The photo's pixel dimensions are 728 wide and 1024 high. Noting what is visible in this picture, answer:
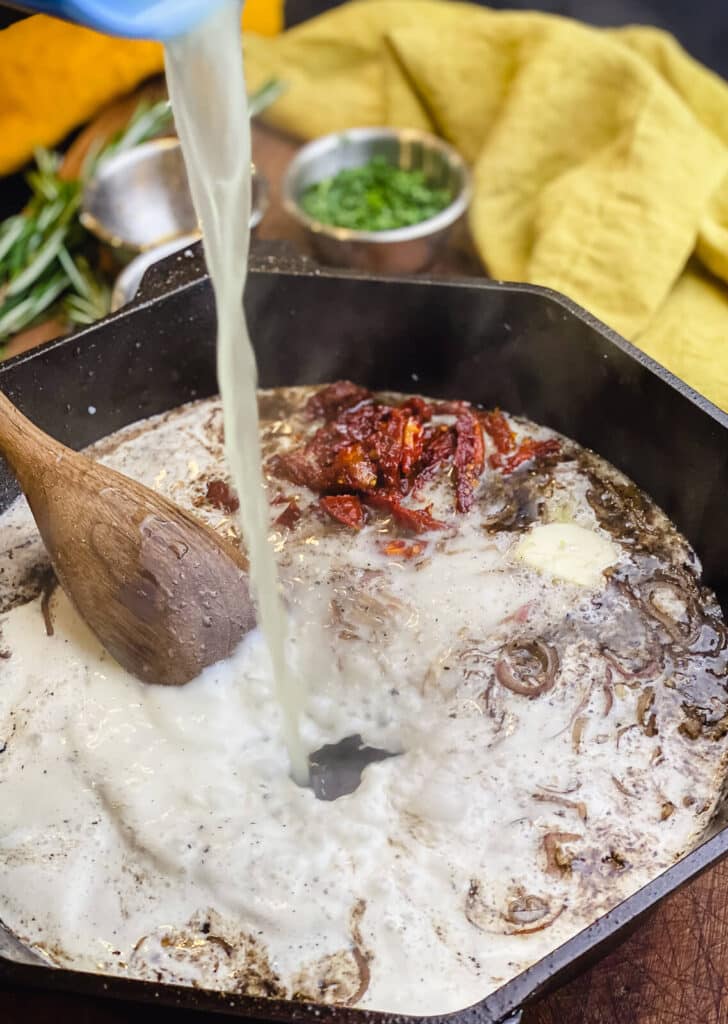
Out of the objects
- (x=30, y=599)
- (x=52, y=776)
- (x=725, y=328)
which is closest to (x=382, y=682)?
(x=52, y=776)

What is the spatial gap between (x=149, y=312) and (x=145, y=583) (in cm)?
72

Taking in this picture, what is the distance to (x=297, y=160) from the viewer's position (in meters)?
3.11

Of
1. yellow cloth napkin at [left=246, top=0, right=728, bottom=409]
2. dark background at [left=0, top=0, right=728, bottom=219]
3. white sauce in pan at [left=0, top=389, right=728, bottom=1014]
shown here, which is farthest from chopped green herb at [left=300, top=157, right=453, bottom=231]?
dark background at [left=0, top=0, right=728, bottom=219]

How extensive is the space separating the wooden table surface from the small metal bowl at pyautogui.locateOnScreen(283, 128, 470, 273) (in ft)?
6.09

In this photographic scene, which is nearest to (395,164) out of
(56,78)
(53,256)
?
(53,256)

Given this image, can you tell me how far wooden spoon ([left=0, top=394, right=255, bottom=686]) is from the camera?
1.71 m

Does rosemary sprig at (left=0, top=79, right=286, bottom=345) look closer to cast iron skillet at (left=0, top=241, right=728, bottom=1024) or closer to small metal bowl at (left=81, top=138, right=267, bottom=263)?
small metal bowl at (left=81, top=138, right=267, bottom=263)

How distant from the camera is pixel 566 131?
3.02 m

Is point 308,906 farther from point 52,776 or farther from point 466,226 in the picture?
point 466,226

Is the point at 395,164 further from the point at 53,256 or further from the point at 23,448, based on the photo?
the point at 23,448

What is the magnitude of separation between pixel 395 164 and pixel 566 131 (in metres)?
0.57

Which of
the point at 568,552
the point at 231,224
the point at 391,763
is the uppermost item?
the point at 231,224

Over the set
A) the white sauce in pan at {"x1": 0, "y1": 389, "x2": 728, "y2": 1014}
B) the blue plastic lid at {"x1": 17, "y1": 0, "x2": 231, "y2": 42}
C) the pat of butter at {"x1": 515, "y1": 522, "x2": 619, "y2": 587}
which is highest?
the blue plastic lid at {"x1": 17, "y1": 0, "x2": 231, "y2": 42}

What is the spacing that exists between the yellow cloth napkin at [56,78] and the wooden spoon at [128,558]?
214 cm
